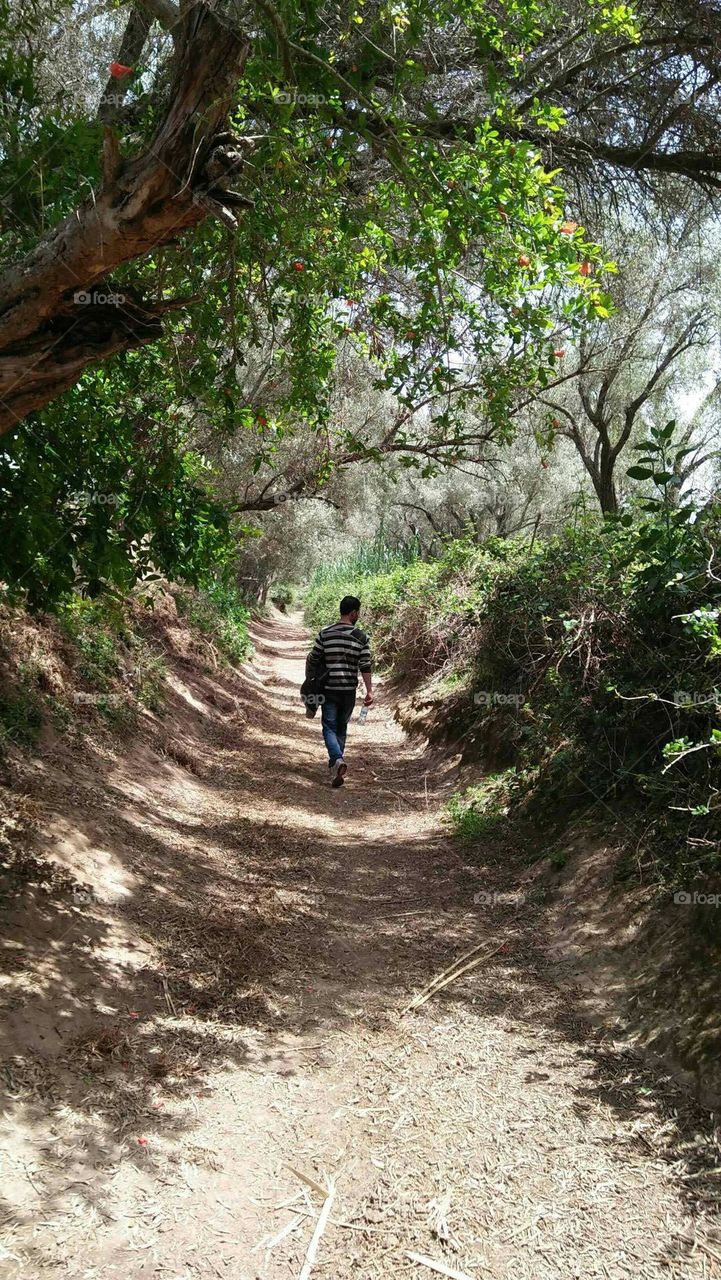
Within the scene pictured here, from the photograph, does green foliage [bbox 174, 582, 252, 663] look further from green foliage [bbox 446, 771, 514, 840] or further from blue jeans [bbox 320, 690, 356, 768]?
green foliage [bbox 446, 771, 514, 840]

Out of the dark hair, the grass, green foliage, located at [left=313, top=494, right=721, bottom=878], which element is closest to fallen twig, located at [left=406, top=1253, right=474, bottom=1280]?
green foliage, located at [left=313, top=494, right=721, bottom=878]

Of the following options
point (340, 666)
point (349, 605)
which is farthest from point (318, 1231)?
point (349, 605)

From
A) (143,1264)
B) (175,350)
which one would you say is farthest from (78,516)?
(143,1264)

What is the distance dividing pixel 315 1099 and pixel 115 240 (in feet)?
11.6

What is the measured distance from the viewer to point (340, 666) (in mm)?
8078

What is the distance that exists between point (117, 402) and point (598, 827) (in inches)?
170

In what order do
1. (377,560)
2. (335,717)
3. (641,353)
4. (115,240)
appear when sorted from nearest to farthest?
(115,240), (335,717), (641,353), (377,560)

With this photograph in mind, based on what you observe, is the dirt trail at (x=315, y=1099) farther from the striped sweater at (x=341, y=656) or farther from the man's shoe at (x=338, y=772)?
the striped sweater at (x=341, y=656)

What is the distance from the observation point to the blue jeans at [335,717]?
823 centimetres

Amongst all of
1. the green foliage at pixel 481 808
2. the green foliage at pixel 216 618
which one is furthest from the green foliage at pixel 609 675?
the green foliage at pixel 216 618

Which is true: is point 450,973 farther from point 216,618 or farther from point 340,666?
point 216,618

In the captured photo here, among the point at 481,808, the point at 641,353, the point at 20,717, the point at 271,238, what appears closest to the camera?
the point at 271,238

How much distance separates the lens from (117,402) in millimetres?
5426

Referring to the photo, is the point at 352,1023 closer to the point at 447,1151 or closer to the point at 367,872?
the point at 447,1151
